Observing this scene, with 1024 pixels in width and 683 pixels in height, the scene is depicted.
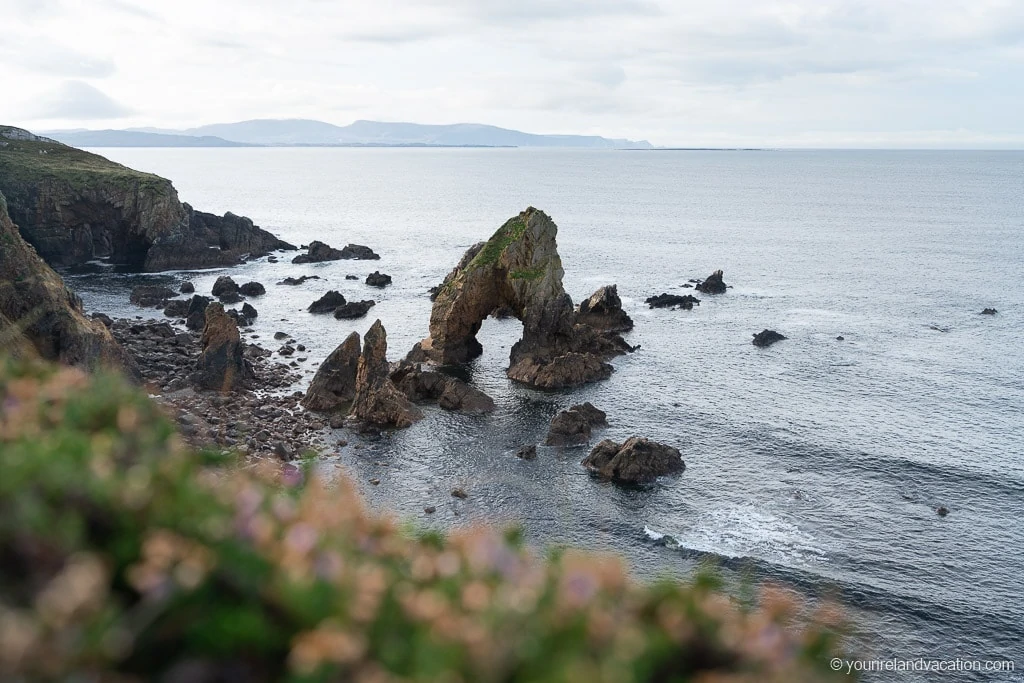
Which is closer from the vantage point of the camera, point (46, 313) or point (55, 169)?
point (46, 313)

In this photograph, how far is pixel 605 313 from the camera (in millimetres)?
77062

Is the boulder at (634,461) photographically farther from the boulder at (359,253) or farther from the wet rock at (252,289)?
the boulder at (359,253)

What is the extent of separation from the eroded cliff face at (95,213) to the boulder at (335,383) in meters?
58.3

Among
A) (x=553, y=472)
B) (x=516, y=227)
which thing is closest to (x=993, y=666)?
(x=553, y=472)

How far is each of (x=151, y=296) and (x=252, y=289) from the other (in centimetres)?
1060

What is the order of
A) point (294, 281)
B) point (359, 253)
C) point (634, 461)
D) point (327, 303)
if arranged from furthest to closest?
point (359, 253), point (294, 281), point (327, 303), point (634, 461)

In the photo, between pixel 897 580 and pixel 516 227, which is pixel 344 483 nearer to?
pixel 897 580

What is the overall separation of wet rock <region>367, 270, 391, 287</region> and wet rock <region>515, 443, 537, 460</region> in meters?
54.3

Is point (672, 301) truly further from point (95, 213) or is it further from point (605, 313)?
point (95, 213)

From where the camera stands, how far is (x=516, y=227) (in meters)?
70.6

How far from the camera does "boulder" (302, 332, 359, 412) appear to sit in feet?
178

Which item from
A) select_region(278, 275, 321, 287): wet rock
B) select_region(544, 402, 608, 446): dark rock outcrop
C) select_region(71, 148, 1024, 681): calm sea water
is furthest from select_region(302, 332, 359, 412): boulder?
select_region(278, 275, 321, 287): wet rock

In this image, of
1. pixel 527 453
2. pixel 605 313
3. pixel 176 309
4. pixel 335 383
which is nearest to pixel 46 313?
pixel 335 383

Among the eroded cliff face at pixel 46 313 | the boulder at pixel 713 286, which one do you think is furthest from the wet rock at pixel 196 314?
the boulder at pixel 713 286
